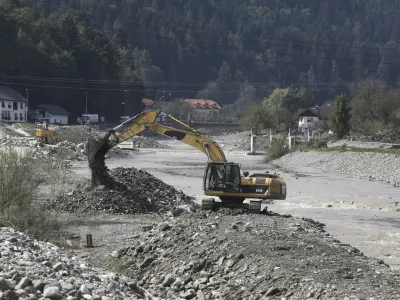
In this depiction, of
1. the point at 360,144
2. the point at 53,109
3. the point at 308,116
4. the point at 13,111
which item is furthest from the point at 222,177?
the point at 308,116

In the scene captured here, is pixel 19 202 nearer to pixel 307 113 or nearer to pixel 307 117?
pixel 307 117

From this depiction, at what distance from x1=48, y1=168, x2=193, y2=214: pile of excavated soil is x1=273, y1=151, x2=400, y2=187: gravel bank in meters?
25.1

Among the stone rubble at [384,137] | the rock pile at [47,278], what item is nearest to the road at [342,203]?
the rock pile at [47,278]

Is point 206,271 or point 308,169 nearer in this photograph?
point 206,271

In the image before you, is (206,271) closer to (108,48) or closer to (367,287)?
(367,287)

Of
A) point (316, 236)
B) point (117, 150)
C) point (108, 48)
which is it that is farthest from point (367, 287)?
point (108, 48)

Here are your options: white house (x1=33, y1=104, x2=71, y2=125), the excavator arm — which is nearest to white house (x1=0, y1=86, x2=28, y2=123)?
A: white house (x1=33, y1=104, x2=71, y2=125)

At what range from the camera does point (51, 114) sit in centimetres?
12738

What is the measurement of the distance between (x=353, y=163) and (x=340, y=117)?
2836cm

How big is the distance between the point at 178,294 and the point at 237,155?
81712mm

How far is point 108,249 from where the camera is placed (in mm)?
23203

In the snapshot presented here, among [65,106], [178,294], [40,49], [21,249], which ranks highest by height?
[40,49]

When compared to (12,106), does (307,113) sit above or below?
above

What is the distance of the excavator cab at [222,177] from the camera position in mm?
28000
